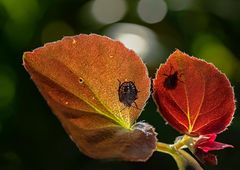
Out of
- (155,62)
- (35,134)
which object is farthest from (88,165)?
(155,62)

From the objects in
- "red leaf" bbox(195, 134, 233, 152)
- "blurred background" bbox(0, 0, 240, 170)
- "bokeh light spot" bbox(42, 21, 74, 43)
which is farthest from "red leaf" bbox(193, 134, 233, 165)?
"bokeh light spot" bbox(42, 21, 74, 43)

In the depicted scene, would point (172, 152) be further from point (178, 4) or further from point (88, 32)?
point (178, 4)

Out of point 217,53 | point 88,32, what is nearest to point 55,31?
point 88,32

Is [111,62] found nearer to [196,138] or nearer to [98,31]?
[196,138]

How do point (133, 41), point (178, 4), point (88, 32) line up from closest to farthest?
point (133, 41) < point (88, 32) < point (178, 4)

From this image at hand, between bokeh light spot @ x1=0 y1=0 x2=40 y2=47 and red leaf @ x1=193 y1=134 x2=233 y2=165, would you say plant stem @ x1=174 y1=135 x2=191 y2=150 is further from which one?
bokeh light spot @ x1=0 y1=0 x2=40 y2=47

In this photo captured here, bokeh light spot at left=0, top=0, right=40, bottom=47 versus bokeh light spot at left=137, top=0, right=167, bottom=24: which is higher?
bokeh light spot at left=137, top=0, right=167, bottom=24
